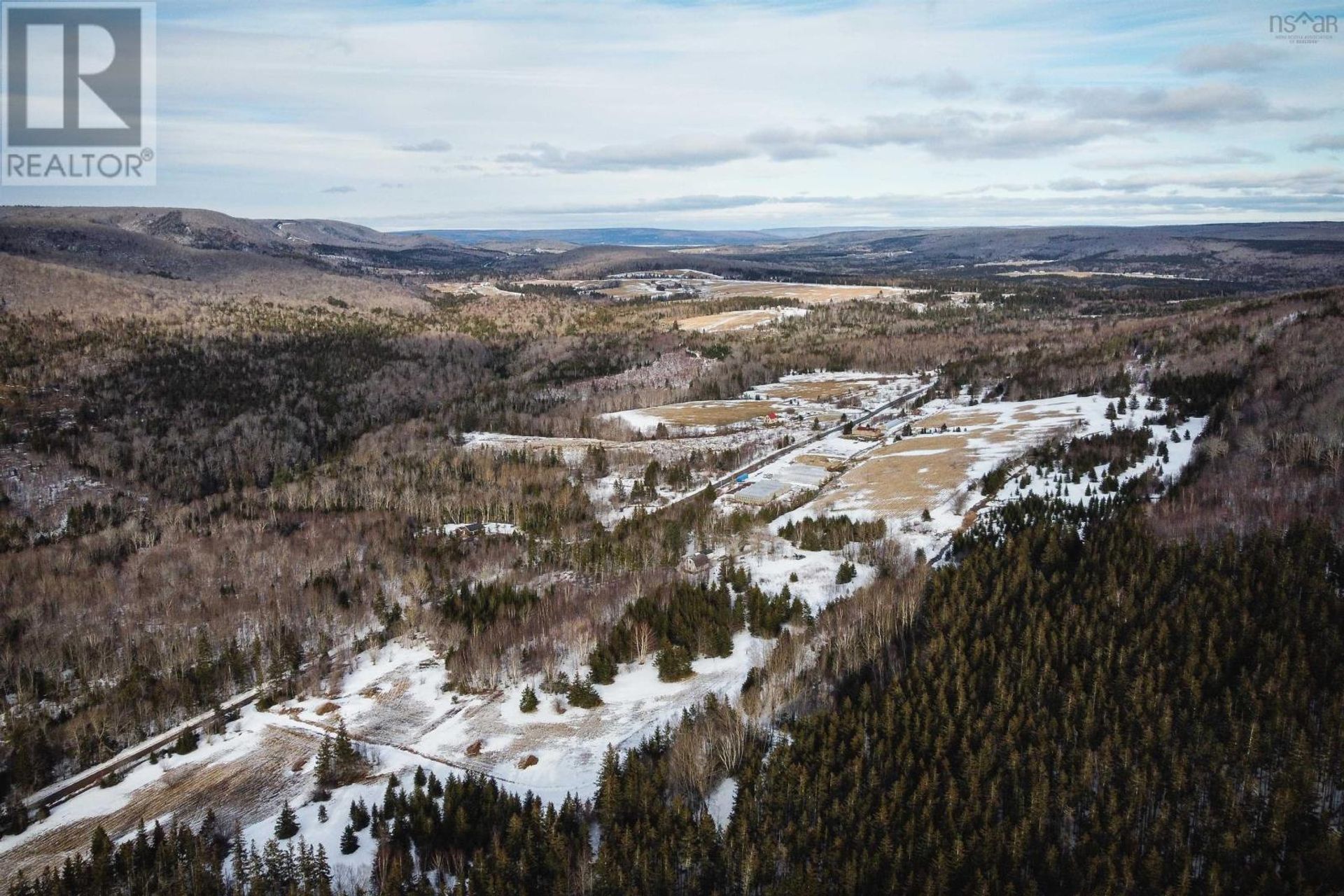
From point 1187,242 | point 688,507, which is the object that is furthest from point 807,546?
point 1187,242

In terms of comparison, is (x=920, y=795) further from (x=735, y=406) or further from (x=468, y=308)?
(x=468, y=308)

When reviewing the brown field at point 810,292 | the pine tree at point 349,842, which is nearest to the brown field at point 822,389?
the pine tree at point 349,842

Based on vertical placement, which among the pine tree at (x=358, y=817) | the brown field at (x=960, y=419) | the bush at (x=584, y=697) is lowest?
the pine tree at (x=358, y=817)

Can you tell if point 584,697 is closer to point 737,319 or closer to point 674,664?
point 674,664

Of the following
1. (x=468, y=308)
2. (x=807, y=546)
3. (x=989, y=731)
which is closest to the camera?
(x=989, y=731)

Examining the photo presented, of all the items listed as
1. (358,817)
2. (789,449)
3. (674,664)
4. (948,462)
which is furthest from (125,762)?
(789,449)

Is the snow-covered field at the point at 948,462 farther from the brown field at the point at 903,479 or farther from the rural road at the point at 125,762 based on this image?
the rural road at the point at 125,762
